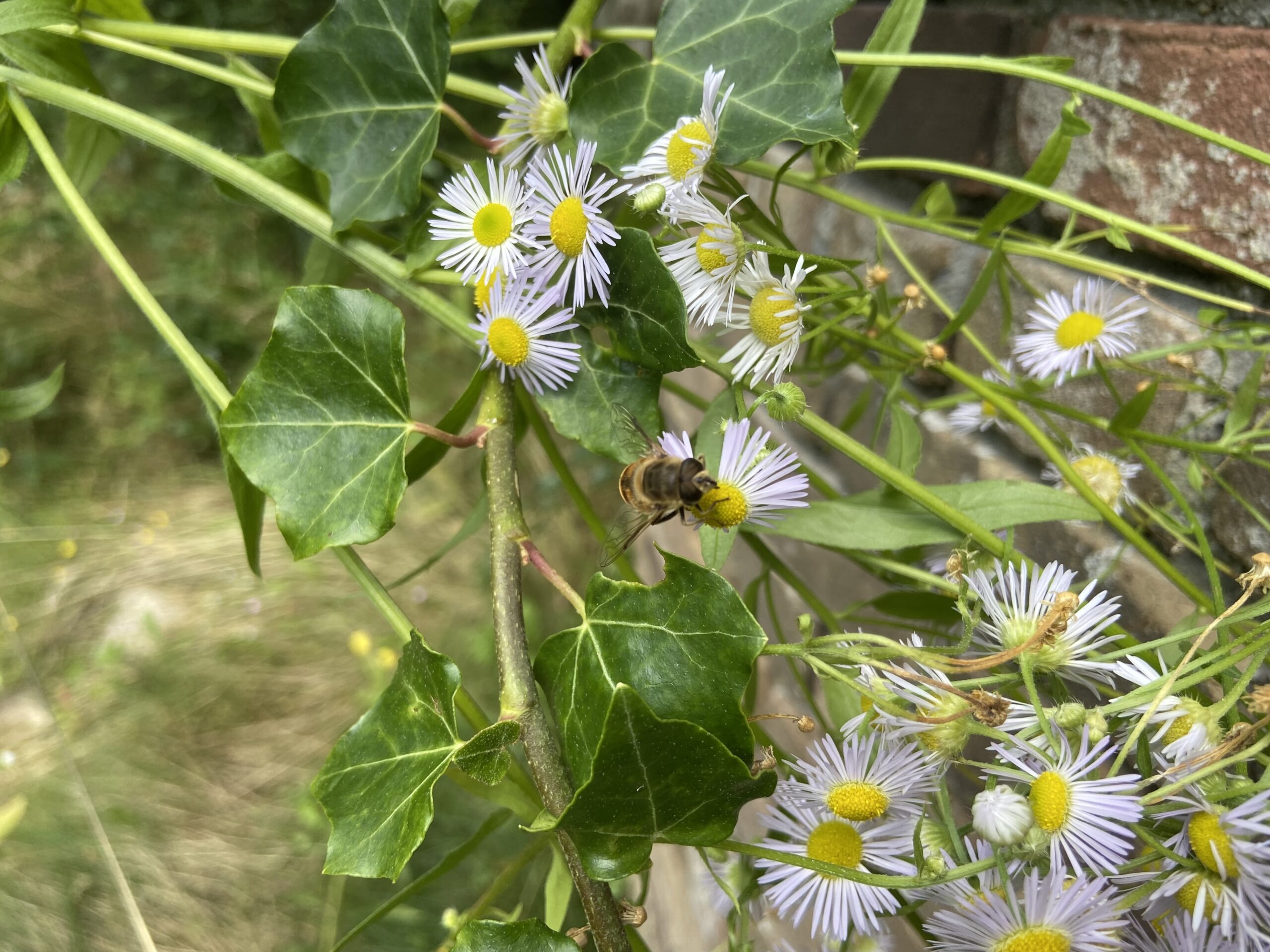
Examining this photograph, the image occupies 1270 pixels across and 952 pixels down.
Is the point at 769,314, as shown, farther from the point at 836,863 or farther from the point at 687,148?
the point at 836,863

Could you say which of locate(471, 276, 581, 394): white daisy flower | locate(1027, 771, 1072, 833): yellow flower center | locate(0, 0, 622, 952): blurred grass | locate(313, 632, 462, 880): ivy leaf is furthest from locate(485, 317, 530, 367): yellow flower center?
locate(0, 0, 622, 952): blurred grass

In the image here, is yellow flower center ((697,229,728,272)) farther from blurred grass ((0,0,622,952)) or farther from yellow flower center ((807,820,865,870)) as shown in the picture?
blurred grass ((0,0,622,952))

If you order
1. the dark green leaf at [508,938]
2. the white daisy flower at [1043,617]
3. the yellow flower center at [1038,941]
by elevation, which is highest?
the white daisy flower at [1043,617]

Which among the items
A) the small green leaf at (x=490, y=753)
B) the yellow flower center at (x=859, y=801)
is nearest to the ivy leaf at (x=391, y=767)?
the small green leaf at (x=490, y=753)

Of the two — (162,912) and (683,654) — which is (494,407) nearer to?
(683,654)

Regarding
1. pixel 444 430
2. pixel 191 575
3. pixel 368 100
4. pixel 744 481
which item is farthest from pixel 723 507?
pixel 191 575

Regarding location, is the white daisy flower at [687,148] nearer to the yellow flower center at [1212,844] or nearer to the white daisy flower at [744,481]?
the white daisy flower at [744,481]
